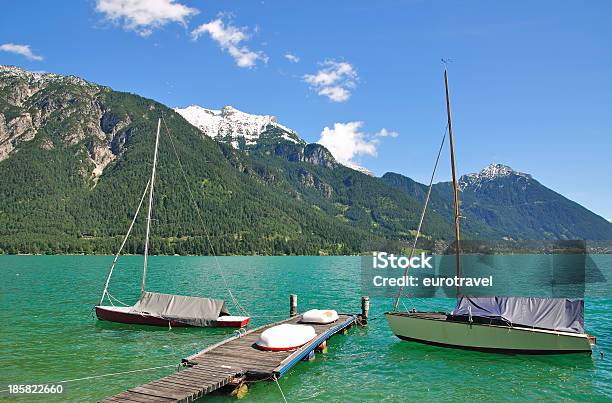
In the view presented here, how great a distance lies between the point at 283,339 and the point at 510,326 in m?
15.2

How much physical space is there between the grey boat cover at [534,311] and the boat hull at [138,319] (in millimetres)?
18457

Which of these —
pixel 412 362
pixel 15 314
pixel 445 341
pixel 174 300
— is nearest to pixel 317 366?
pixel 412 362

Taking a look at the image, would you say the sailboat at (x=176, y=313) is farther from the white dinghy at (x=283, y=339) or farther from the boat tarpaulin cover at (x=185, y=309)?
the white dinghy at (x=283, y=339)

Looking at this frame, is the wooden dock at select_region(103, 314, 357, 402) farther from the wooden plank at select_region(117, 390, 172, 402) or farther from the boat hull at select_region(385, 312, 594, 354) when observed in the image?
the boat hull at select_region(385, 312, 594, 354)

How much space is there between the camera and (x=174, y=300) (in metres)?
41.2

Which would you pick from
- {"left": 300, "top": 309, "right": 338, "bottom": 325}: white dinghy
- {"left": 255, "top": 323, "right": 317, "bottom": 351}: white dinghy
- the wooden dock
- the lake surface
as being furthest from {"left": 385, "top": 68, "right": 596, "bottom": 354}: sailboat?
{"left": 255, "top": 323, "right": 317, "bottom": 351}: white dinghy

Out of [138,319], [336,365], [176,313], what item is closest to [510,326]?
[336,365]

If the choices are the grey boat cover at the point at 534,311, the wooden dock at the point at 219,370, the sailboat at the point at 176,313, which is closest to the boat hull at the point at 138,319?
the sailboat at the point at 176,313

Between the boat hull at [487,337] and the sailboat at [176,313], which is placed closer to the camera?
the boat hull at [487,337]

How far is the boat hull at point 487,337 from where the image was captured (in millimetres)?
29250

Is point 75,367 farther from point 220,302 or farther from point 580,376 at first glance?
point 580,376

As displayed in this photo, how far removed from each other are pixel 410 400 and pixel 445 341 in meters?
10.3

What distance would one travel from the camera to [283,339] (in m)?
27.4

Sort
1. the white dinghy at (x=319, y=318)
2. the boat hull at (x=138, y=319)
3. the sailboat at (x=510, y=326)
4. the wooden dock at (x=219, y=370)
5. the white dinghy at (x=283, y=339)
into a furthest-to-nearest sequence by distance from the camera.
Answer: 1. the boat hull at (x=138, y=319)
2. the white dinghy at (x=319, y=318)
3. the sailboat at (x=510, y=326)
4. the white dinghy at (x=283, y=339)
5. the wooden dock at (x=219, y=370)
